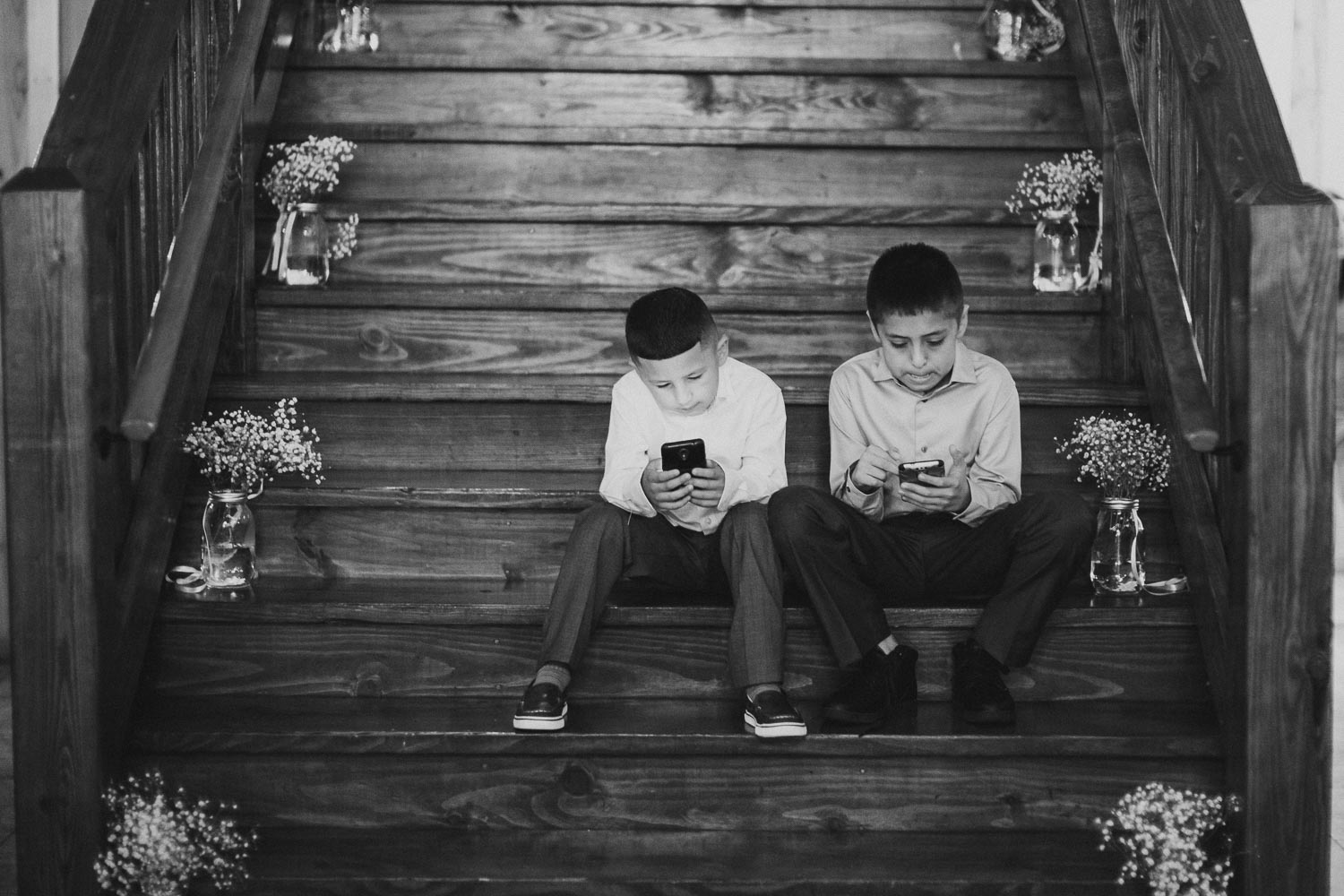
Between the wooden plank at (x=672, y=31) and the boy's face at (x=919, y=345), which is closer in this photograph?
the boy's face at (x=919, y=345)

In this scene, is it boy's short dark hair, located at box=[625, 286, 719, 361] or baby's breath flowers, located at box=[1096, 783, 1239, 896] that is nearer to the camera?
baby's breath flowers, located at box=[1096, 783, 1239, 896]

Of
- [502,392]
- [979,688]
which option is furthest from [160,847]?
[979,688]

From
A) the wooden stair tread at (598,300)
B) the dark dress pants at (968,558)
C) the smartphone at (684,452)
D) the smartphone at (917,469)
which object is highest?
the wooden stair tread at (598,300)

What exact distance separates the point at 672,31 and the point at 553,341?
111cm

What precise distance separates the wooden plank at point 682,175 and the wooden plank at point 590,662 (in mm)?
1172

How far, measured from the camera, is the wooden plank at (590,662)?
2279mm

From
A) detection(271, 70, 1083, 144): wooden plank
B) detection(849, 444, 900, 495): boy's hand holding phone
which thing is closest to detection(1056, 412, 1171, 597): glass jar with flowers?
detection(849, 444, 900, 495): boy's hand holding phone

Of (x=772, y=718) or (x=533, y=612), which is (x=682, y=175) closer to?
(x=533, y=612)

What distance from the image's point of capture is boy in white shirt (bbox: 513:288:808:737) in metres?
2.15

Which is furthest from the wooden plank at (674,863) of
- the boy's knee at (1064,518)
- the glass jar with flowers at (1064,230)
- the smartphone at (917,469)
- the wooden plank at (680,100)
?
the wooden plank at (680,100)

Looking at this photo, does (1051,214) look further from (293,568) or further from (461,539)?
(293,568)

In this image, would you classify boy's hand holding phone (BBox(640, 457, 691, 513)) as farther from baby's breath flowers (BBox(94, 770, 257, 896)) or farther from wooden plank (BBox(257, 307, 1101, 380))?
baby's breath flowers (BBox(94, 770, 257, 896))

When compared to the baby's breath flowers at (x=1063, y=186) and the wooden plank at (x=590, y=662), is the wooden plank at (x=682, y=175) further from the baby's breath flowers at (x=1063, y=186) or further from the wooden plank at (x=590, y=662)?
the wooden plank at (x=590, y=662)

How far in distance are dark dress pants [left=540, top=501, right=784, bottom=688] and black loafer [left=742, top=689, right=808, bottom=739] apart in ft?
0.10
